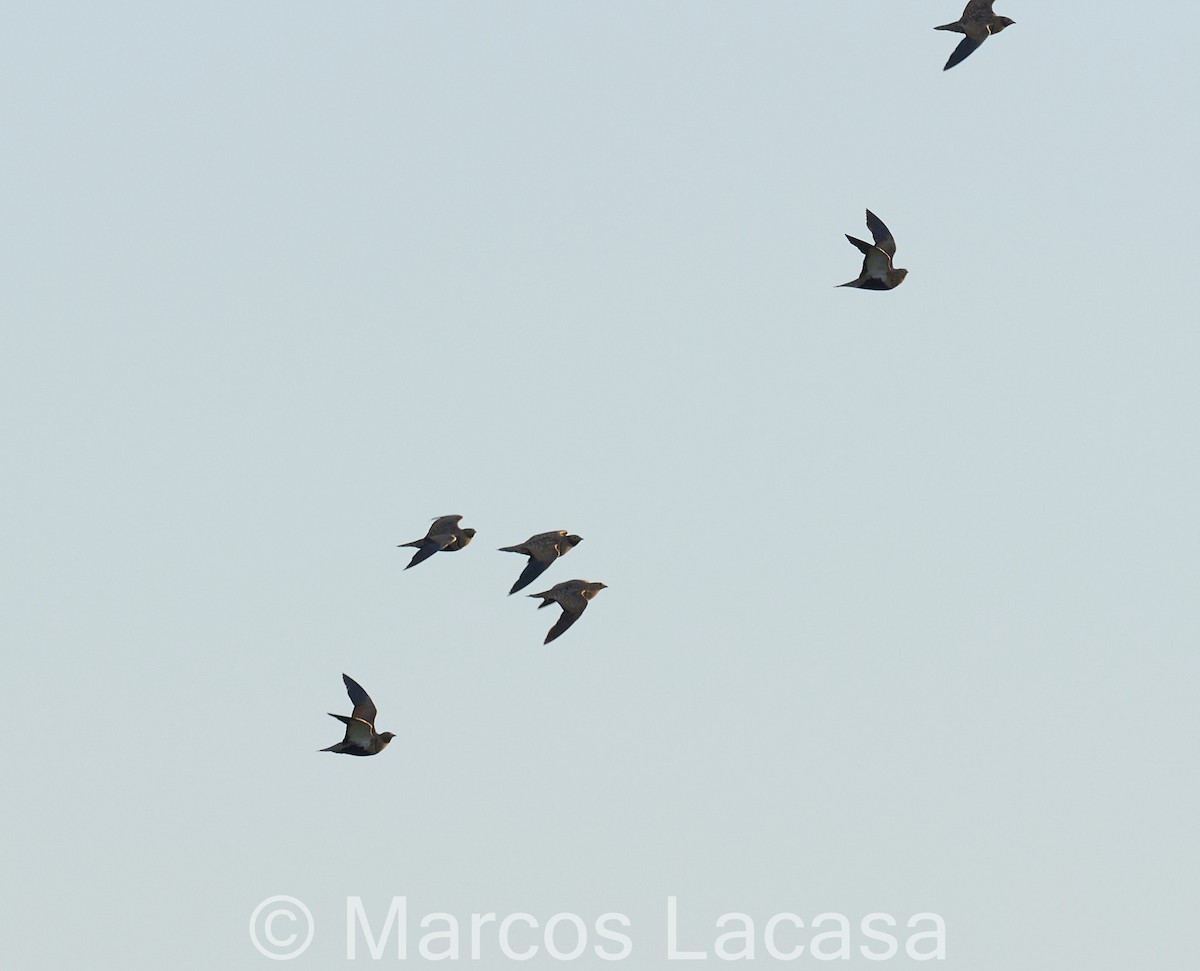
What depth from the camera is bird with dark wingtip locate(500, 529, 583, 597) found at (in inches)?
3071

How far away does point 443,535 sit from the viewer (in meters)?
82.1

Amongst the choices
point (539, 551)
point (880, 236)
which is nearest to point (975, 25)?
point (880, 236)

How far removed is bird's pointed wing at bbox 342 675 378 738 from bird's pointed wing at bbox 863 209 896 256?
68.7 feet

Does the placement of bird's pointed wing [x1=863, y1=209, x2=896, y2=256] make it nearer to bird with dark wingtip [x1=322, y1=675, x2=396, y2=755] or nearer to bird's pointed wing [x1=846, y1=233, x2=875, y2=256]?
bird's pointed wing [x1=846, y1=233, x2=875, y2=256]

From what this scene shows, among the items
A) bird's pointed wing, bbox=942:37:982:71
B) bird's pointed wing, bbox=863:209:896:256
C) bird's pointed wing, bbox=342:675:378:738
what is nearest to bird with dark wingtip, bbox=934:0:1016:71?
bird's pointed wing, bbox=942:37:982:71

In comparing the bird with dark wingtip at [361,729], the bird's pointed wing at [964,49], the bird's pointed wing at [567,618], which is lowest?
the bird with dark wingtip at [361,729]

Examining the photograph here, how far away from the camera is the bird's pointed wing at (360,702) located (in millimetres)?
73750

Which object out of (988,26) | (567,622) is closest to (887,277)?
(988,26)

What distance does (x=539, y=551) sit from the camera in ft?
257

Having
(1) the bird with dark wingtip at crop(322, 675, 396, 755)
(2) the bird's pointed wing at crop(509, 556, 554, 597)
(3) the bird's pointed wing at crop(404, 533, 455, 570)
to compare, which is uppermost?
(3) the bird's pointed wing at crop(404, 533, 455, 570)

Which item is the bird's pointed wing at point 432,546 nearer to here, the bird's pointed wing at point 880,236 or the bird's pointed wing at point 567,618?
the bird's pointed wing at point 567,618

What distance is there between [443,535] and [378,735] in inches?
401

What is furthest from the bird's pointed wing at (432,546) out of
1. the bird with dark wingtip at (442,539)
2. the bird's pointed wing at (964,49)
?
the bird's pointed wing at (964,49)

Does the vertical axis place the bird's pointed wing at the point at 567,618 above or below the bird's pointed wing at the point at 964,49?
below
